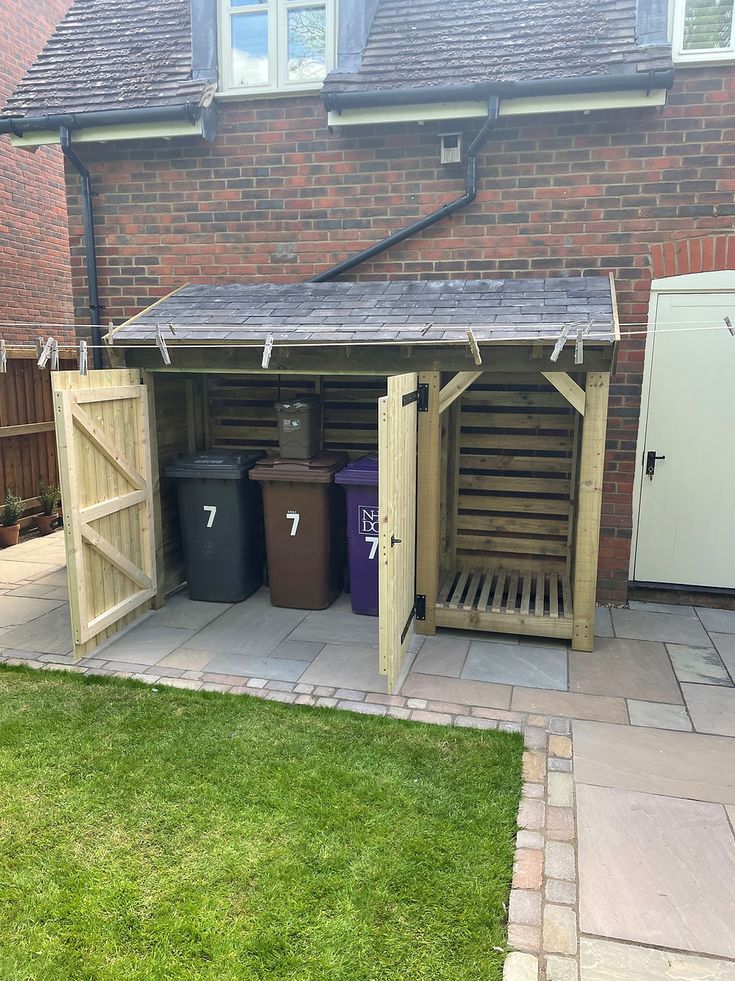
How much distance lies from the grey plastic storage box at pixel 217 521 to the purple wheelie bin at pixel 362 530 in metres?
0.91

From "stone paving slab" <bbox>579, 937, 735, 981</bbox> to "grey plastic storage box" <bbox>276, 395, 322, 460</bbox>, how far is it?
4130mm

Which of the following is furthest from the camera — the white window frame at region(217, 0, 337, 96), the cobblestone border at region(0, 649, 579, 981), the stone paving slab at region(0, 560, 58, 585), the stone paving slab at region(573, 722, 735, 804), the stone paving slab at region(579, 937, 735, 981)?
the stone paving slab at region(0, 560, 58, 585)

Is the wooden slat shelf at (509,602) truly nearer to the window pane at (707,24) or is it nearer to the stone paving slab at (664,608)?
the stone paving slab at (664,608)

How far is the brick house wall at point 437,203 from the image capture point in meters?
5.64

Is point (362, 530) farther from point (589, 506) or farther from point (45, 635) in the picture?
point (45, 635)

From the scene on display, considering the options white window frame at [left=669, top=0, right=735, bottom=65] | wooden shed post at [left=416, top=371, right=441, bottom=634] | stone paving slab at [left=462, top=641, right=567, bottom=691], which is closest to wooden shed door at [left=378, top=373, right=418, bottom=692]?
wooden shed post at [left=416, top=371, right=441, bottom=634]

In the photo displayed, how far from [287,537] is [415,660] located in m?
1.59

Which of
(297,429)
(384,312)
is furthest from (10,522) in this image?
(384,312)

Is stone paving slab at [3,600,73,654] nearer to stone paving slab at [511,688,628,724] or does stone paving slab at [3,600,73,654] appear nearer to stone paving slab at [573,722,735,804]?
stone paving slab at [511,688,628,724]

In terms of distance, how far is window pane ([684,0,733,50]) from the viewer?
5.55 metres

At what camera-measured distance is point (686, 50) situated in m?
5.55

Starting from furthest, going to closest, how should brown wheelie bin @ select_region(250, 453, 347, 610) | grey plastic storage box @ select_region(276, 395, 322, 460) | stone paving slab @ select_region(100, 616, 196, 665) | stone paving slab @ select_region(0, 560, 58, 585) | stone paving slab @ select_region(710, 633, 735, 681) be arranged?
stone paving slab @ select_region(0, 560, 58, 585) < grey plastic storage box @ select_region(276, 395, 322, 460) < brown wheelie bin @ select_region(250, 453, 347, 610) < stone paving slab @ select_region(100, 616, 196, 665) < stone paving slab @ select_region(710, 633, 735, 681)

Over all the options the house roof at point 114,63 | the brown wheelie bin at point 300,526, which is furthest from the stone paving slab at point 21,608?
the house roof at point 114,63

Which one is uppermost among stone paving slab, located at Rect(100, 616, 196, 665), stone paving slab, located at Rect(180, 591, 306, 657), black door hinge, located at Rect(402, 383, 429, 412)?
black door hinge, located at Rect(402, 383, 429, 412)
